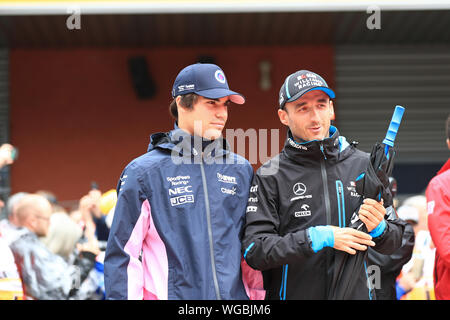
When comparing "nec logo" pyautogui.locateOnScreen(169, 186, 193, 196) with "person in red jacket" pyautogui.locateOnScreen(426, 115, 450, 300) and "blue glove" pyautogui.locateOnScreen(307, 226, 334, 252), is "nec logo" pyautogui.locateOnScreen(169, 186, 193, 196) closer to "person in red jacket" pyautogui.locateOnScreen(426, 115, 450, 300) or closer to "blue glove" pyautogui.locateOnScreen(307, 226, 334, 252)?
"blue glove" pyautogui.locateOnScreen(307, 226, 334, 252)

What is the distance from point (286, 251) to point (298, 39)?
8.03 metres

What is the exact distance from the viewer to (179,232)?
2.65 m

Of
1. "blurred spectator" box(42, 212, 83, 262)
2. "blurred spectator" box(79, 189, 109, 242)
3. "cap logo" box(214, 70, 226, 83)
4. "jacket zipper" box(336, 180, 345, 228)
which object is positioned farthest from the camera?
"blurred spectator" box(79, 189, 109, 242)

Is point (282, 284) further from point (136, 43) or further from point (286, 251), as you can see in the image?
point (136, 43)

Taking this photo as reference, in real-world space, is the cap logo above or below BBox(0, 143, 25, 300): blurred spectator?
above

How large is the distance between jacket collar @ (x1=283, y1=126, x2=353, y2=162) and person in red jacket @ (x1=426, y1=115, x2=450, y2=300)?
2.01ft

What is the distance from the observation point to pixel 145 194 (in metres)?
2.67

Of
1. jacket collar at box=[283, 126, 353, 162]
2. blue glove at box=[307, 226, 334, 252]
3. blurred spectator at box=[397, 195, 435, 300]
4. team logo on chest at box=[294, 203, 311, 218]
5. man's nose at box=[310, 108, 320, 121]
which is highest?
man's nose at box=[310, 108, 320, 121]

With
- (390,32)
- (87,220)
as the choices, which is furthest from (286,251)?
(390,32)

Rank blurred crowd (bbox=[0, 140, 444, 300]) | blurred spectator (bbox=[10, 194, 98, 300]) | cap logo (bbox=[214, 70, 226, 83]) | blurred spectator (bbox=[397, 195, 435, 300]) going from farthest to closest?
blurred spectator (bbox=[10, 194, 98, 300]), blurred spectator (bbox=[397, 195, 435, 300]), blurred crowd (bbox=[0, 140, 444, 300]), cap logo (bbox=[214, 70, 226, 83])

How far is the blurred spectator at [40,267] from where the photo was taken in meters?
4.67

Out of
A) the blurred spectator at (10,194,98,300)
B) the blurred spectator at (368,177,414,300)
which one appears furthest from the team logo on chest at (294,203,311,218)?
the blurred spectator at (10,194,98,300)

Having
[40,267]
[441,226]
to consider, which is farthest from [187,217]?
[40,267]

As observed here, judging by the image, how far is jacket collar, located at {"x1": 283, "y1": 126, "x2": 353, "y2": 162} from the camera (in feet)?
8.98
